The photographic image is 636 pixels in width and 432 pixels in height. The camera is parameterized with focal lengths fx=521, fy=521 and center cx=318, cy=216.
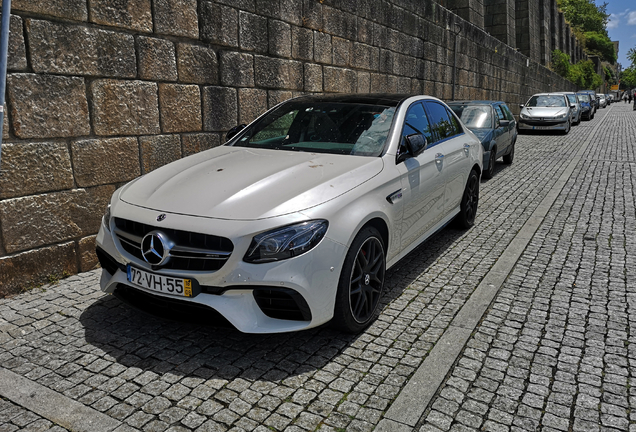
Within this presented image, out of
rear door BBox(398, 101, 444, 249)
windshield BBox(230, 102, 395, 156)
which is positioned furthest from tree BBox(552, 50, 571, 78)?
windshield BBox(230, 102, 395, 156)

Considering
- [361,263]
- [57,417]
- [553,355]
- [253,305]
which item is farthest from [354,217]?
[57,417]

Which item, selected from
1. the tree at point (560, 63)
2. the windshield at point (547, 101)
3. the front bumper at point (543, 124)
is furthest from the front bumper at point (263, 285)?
the tree at point (560, 63)

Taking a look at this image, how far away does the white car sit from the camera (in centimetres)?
304

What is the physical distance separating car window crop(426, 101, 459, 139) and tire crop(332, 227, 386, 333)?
6.65 ft

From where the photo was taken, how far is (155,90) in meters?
5.71

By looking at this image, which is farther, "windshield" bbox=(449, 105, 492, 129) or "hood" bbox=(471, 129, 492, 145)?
"windshield" bbox=(449, 105, 492, 129)

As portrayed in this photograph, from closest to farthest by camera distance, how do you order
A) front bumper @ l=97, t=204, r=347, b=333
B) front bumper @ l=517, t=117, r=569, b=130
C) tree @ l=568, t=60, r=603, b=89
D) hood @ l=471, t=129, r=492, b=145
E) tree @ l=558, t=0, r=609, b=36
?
front bumper @ l=97, t=204, r=347, b=333
hood @ l=471, t=129, r=492, b=145
front bumper @ l=517, t=117, r=569, b=130
tree @ l=568, t=60, r=603, b=89
tree @ l=558, t=0, r=609, b=36

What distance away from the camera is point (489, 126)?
34.5 feet

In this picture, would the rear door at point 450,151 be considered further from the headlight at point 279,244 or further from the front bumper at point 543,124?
the front bumper at point 543,124

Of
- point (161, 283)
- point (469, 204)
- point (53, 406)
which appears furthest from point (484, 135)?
point (53, 406)

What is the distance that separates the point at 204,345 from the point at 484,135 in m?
8.12

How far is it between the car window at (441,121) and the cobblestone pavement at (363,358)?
134 centimetres

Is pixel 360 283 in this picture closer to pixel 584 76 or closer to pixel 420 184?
pixel 420 184

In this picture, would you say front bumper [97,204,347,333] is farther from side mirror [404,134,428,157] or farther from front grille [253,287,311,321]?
side mirror [404,134,428,157]
